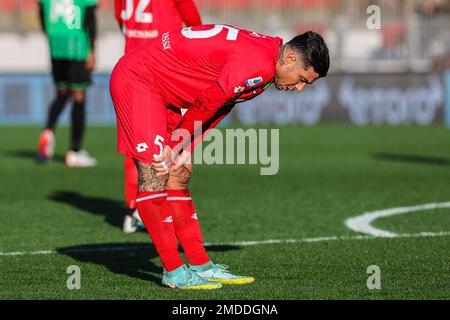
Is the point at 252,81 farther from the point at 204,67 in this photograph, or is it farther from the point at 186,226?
the point at 186,226

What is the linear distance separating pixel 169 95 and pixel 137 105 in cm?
22

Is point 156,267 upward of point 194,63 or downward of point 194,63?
downward

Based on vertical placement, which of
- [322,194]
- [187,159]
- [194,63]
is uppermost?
[194,63]

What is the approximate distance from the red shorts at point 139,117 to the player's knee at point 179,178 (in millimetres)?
314

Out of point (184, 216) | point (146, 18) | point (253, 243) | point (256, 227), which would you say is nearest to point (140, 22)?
point (146, 18)

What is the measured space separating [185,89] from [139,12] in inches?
111

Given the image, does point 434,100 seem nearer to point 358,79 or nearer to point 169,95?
point 358,79

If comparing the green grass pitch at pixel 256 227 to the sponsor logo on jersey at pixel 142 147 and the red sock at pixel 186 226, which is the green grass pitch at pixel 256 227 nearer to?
the red sock at pixel 186 226

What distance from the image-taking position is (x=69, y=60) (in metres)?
13.9

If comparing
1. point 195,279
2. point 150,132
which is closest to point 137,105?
point 150,132

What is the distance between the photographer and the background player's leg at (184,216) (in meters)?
6.51

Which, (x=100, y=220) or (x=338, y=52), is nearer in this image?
(x=100, y=220)

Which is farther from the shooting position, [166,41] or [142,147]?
[166,41]

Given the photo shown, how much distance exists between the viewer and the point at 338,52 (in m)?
23.9
